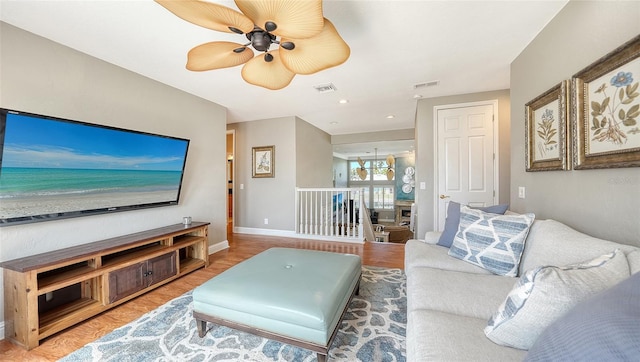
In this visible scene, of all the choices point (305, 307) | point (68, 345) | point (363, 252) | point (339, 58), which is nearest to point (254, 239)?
point (363, 252)

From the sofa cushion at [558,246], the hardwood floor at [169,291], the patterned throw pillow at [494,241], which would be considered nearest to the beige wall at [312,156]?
the hardwood floor at [169,291]

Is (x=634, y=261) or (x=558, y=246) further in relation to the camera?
(x=558, y=246)

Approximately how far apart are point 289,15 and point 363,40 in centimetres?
108

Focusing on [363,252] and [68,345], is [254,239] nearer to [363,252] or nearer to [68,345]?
[363,252]

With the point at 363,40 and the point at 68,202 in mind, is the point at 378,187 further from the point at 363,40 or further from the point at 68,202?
the point at 68,202

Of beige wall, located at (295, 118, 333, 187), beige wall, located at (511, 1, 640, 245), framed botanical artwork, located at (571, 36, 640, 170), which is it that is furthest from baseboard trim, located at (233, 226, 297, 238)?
framed botanical artwork, located at (571, 36, 640, 170)

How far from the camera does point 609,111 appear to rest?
1.29 metres

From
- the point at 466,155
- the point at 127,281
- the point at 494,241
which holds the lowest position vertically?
the point at 127,281

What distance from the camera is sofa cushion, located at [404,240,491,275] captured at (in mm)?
1685

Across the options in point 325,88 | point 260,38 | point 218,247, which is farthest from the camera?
point 218,247

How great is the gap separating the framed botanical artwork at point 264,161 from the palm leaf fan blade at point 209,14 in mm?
3470

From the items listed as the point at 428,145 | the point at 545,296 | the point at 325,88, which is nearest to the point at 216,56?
the point at 325,88

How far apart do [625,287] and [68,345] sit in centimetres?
287

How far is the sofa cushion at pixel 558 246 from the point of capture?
1.10 meters
